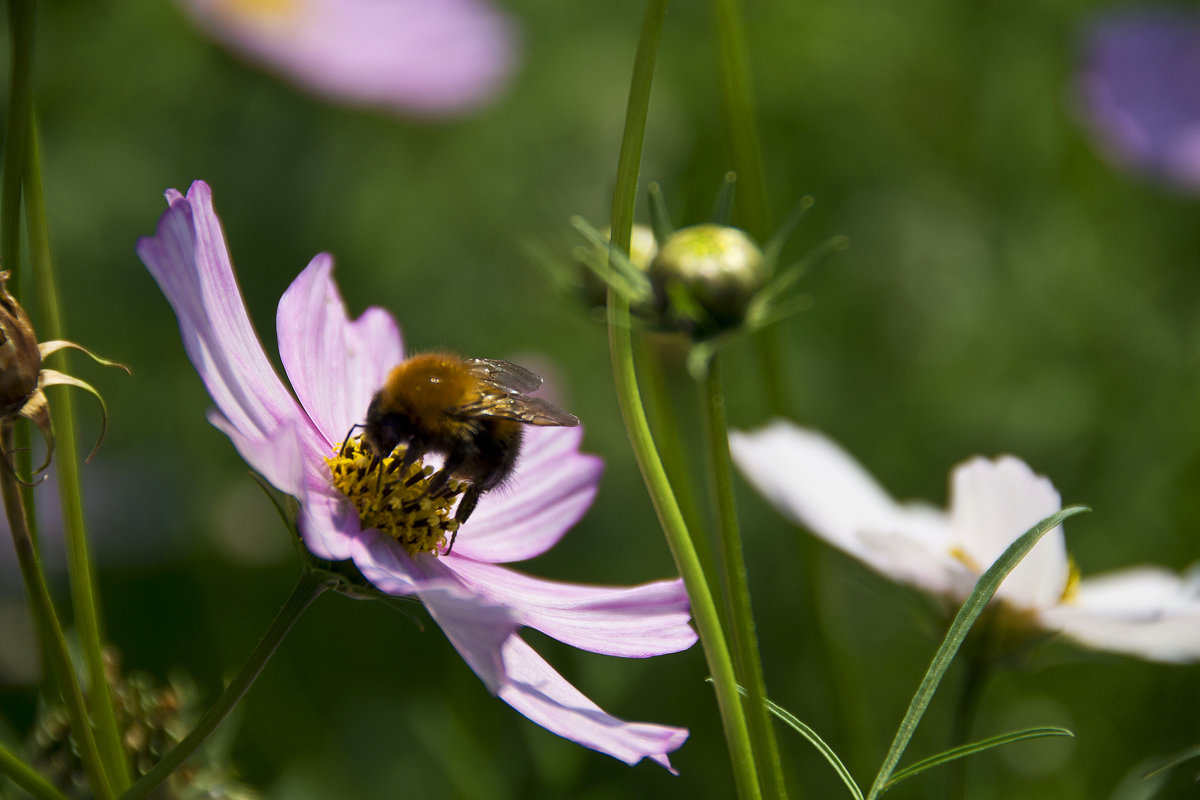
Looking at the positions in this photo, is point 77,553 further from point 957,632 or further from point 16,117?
point 957,632

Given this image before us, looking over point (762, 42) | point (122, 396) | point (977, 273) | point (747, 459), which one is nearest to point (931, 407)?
point (977, 273)

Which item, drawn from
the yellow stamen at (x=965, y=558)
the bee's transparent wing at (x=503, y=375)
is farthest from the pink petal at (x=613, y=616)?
the yellow stamen at (x=965, y=558)

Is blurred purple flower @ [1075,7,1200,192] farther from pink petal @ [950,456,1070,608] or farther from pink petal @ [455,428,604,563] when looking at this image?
pink petal @ [455,428,604,563]

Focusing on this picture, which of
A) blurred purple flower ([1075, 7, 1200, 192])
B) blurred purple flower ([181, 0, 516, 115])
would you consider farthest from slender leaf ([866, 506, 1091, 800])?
blurred purple flower ([181, 0, 516, 115])

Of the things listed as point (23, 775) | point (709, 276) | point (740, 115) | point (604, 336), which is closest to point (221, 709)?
point (23, 775)

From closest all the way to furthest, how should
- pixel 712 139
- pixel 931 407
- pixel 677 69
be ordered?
pixel 931 407, pixel 712 139, pixel 677 69

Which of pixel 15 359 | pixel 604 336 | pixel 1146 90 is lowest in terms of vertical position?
pixel 604 336

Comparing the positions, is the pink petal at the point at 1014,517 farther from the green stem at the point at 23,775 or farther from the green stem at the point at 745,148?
the green stem at the point at 23,775

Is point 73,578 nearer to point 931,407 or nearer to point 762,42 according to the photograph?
point 931,407
